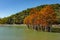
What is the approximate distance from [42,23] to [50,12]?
309cm

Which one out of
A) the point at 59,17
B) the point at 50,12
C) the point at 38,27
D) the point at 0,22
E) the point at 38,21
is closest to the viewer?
the point at 50,12

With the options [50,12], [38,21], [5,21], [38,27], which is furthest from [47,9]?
[5,21]

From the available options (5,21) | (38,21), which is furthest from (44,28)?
(5,21)

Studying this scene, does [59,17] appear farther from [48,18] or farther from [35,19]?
[48,18]

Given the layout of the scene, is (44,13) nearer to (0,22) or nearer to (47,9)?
(47,9)

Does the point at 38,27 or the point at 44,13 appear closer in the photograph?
the point at 44,13

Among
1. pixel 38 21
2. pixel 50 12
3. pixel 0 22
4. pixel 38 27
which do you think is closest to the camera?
pixel 50 12

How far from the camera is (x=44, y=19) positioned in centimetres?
3778

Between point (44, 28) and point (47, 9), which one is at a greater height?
point (47, 9)

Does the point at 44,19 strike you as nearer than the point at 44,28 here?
Yes

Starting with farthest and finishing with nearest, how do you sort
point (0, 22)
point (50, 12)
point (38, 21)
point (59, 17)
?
point (0, 22) → point (59, 17) → point (38, 21) → point (50, 12)

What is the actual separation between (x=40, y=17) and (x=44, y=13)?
1.59 meters

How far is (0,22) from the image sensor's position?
4318 inches

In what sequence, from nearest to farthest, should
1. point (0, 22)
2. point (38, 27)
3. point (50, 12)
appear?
1. point (50, 12)
2. point (38, 27)
3. point (0, 22)
